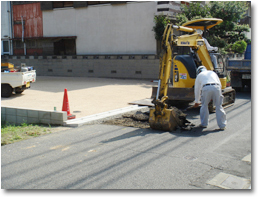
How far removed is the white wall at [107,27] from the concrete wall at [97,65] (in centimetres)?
66

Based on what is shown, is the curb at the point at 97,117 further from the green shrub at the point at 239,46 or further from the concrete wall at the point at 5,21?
the concrete wall at the point at 5,21

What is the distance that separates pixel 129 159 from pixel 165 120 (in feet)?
7.33

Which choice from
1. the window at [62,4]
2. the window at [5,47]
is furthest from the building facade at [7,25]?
the window at [62,4]

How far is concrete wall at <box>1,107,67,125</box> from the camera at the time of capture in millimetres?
8641

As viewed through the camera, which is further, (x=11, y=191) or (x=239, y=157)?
(x=239, y=157)

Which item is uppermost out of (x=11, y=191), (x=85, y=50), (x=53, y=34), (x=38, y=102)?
(x=53, y=34)

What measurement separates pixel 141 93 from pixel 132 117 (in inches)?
215

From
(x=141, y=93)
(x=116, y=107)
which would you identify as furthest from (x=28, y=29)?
(x=116, y=107)

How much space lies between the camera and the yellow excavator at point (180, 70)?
7.68m

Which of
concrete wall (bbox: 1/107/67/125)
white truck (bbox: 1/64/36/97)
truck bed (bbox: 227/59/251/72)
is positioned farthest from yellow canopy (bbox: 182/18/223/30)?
white truck (bbox: 1/64/36/97)

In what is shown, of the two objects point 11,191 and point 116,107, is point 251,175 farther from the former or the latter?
point 116,107

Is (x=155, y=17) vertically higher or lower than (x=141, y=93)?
higher

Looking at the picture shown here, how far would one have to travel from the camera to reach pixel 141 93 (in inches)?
569

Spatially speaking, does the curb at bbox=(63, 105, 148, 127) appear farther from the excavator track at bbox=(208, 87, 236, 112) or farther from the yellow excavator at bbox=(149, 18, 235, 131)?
the excavator track at bbox=(208, 87, 236, 112)
